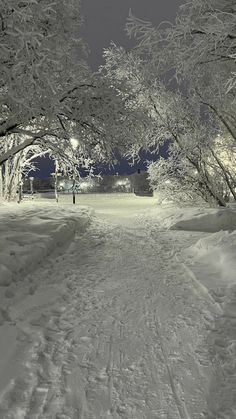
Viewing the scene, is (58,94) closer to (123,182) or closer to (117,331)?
(117,331)

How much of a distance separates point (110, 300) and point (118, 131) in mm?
7497

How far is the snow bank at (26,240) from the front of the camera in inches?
310

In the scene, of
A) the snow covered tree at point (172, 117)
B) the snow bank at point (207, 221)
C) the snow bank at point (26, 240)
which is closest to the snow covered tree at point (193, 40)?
the snow bank at point (26, 240)

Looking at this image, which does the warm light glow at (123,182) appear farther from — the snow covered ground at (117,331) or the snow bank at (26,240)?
the snow covered ground at (117,331)

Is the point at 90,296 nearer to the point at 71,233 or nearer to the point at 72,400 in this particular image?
the point at 72,400

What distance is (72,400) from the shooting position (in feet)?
12.1

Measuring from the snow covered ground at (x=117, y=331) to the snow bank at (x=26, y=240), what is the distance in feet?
0.13

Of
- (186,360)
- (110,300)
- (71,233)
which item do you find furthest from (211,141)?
(186,360)

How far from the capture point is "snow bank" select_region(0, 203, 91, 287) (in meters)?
7.89

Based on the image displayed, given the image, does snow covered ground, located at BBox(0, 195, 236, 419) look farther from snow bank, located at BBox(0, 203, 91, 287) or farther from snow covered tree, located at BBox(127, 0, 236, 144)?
snow covered tree, located at BBox(127, 0, 236, 144)

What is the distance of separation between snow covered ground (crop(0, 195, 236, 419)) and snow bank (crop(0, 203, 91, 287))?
0.13ft

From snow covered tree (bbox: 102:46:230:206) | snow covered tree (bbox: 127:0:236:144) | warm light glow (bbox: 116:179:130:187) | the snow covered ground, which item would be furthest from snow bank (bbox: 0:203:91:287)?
warm light glow (bbox: 116:179:130:187)

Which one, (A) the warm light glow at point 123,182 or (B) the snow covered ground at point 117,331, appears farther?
(A) the warm light glow at point 123,182

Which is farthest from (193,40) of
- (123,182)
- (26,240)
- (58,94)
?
(123,182)
